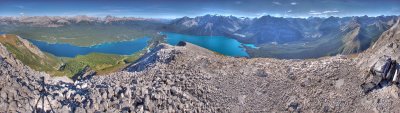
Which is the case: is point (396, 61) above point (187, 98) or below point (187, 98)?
above

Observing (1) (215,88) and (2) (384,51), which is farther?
(2) (384,51)

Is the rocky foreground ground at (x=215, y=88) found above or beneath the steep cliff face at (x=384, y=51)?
beneath

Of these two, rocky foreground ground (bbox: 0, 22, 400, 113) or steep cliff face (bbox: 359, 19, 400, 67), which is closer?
rocky foreground ground (bbox: 0, 22, 400, 113)

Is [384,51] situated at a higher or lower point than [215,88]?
higher

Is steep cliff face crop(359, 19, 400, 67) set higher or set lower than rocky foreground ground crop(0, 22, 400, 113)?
higher

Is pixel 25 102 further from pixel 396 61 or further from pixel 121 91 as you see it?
pixel 396 61

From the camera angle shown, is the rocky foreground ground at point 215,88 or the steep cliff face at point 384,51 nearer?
the rocky foreground ground at point 215,88

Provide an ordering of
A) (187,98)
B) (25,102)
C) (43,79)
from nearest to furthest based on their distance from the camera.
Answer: (25,102) → (187,98) → (43,79)

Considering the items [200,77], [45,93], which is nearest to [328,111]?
[200,77]
